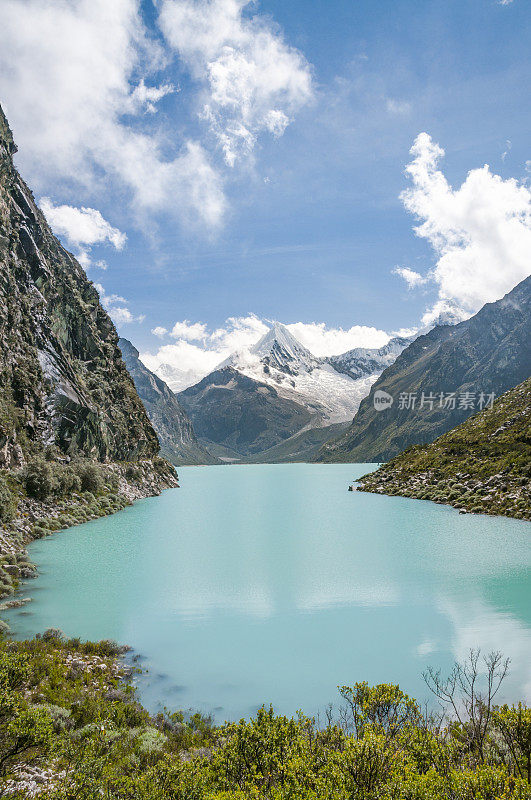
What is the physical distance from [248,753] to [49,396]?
56477 millimetres

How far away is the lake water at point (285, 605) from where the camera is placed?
1403 centimetres

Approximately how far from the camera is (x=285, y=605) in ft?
69.1

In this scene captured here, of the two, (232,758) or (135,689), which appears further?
(135,689)

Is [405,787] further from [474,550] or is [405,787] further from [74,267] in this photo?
[74,267]

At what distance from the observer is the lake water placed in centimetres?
1403

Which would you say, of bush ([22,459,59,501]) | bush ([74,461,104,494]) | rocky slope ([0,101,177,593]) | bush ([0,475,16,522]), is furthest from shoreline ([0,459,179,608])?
bush ([74,461,104,494])

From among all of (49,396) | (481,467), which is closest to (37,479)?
(49,396)

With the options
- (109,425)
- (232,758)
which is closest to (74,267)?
(109,425)

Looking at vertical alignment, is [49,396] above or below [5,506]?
above

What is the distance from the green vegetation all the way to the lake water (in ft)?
6.96

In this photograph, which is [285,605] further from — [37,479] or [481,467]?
[481,467]

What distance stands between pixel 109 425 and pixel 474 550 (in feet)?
226

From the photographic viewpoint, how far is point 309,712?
39.1 ft

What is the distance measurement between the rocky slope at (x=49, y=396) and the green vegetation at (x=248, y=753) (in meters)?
15.0
